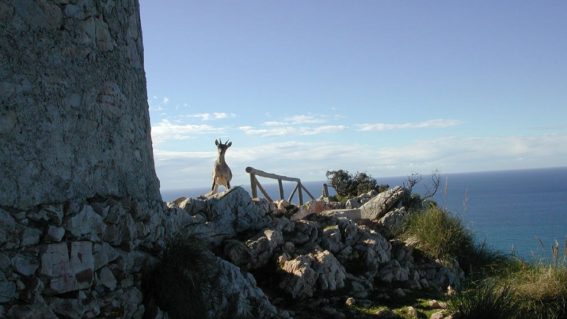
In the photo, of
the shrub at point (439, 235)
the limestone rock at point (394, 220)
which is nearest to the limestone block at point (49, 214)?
the shrub at point (439, 235)

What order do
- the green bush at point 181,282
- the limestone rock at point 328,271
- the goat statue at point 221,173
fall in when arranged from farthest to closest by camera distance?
the goat statue at point 221,173 → the limestone rock at point 328,271 → the green bush at point 181,282

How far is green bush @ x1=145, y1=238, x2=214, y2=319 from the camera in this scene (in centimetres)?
532

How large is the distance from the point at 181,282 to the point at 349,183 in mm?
18026

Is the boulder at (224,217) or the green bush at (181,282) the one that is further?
the boulder at (224,217)

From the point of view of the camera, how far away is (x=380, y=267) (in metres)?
8.88

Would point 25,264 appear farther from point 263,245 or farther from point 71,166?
point 263,245

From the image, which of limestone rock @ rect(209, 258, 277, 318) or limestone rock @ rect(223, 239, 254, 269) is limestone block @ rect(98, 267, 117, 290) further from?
limestone rock @ rect(223, 239, 254, 269)

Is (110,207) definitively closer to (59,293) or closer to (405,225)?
(59,293)

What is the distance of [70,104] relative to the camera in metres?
5.02

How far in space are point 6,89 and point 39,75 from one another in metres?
0.32

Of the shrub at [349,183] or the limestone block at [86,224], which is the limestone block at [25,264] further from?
the shrub at [349,183]

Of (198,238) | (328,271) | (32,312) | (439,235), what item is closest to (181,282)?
(198,238)

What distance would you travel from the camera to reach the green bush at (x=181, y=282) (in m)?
5.32

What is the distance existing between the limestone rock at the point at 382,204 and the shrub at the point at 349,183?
8577mm
